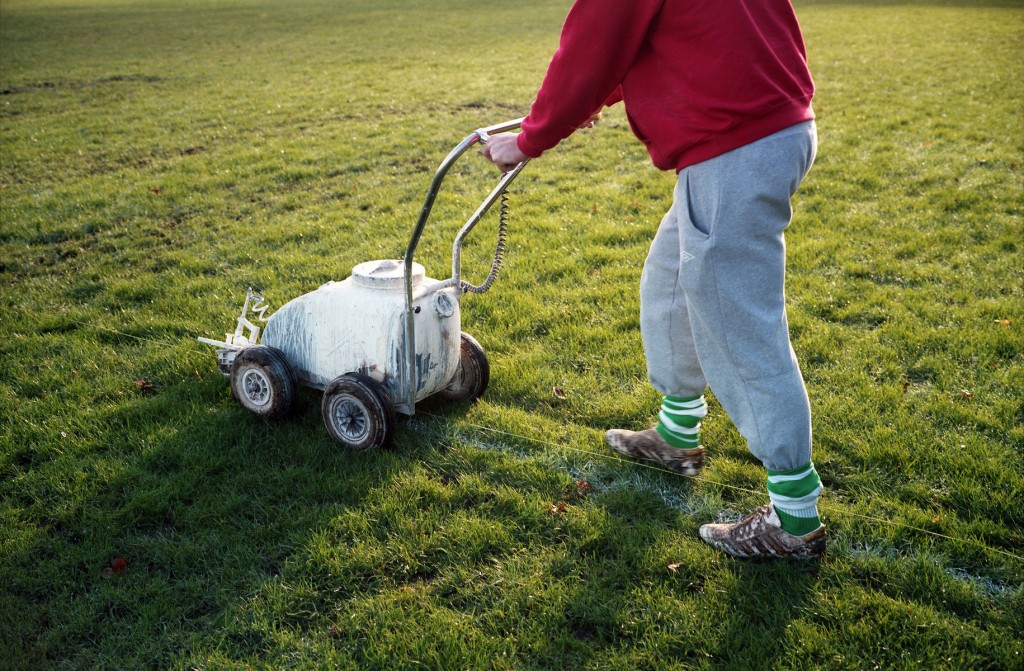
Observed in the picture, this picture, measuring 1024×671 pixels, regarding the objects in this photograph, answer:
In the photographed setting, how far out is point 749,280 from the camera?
101 inches

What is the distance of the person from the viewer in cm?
242

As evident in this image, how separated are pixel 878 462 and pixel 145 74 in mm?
14695

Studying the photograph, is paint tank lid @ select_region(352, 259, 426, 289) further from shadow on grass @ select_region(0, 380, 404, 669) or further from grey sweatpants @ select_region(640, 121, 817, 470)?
grey sweatpants @ select_region(640, 121, 817, 470)

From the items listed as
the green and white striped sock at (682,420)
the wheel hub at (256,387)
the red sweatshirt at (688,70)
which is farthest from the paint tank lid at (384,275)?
the green and white striped sock at (682,420)

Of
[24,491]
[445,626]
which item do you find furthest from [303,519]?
[24,491]

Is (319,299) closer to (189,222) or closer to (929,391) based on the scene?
(929,391)

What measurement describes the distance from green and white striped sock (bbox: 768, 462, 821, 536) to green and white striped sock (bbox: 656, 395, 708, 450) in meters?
0.53

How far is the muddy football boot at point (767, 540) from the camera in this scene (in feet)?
9.10

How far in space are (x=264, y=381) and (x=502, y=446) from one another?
1.07 meters

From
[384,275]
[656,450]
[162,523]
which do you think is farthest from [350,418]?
[656,450]

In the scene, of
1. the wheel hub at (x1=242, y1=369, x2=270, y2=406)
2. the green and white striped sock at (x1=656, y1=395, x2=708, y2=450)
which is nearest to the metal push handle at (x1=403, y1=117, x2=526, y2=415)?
the wheel hub at (x1=242, y1=369, x2=270, y2=406)

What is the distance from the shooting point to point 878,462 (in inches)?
132

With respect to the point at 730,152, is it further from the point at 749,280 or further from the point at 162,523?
the point at 162,523

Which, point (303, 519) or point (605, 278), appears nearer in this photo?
point (303, 519)
